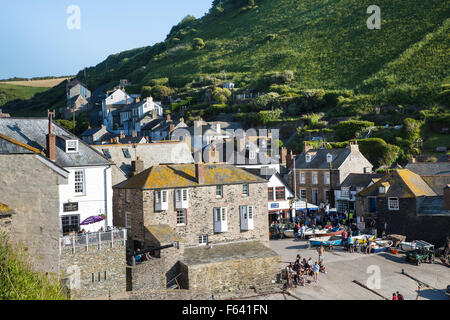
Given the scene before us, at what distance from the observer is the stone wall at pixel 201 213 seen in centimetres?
2941

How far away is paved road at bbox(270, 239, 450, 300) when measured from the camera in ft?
81.1

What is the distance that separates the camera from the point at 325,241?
33.3 meters

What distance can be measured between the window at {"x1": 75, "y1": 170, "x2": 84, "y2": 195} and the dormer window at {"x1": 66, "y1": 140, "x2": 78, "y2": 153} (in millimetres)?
1350

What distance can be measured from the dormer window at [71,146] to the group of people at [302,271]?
14691 millimetres

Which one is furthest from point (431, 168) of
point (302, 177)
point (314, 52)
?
point (314, 52)

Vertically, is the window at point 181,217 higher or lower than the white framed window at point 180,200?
lower

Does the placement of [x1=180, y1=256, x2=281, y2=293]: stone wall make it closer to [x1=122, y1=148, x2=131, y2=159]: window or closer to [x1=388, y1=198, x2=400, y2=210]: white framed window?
[x1=388, y1=198, x2=400, y2=210]: white framed window

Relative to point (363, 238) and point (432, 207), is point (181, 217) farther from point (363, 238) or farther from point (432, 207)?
point (432, 207)

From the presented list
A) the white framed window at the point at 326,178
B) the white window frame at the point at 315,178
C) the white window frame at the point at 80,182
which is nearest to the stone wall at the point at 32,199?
the white window frame at the point at 80,182

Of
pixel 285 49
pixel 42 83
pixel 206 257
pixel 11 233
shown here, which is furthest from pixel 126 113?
pixel 42 83

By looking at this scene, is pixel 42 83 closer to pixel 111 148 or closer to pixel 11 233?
pixel 111 148

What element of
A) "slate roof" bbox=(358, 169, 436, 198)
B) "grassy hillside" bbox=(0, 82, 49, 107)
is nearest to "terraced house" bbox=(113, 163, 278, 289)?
"slate roof" bbox=(358, 169, 436, 198)

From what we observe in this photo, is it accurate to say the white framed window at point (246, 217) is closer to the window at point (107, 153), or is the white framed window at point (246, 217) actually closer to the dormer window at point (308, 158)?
the window at point (107, 153)

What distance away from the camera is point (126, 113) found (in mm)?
91250
